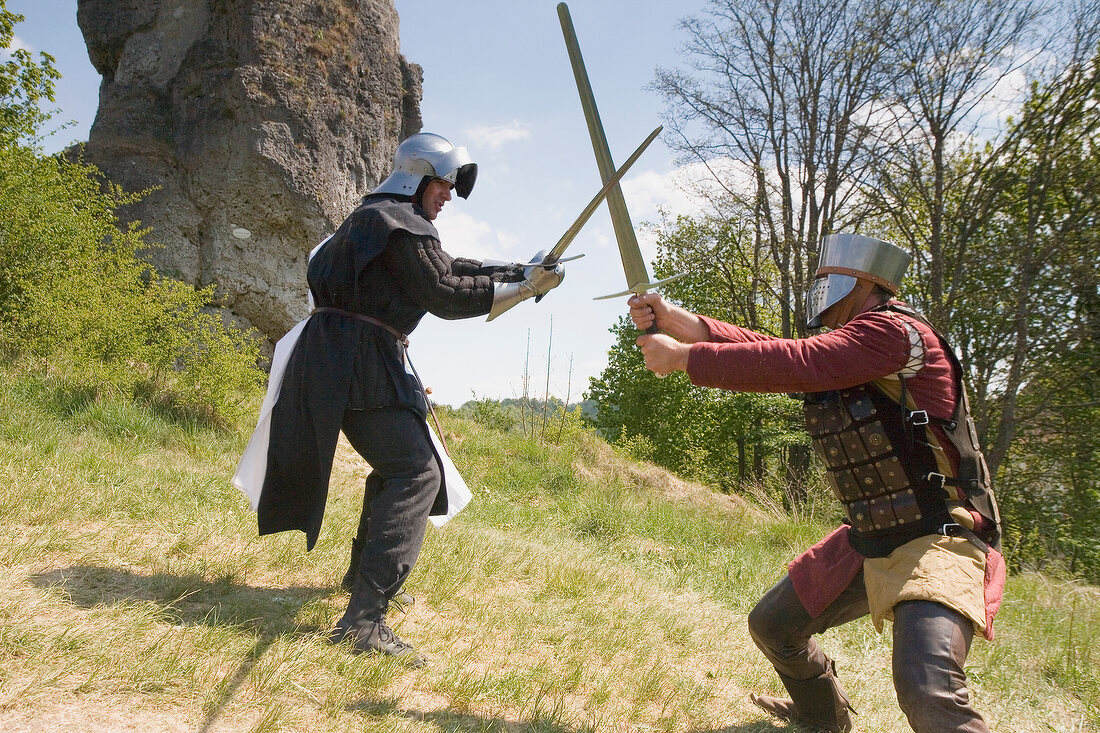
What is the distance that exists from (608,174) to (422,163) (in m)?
0.86

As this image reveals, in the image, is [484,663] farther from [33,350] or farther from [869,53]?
[869,53]

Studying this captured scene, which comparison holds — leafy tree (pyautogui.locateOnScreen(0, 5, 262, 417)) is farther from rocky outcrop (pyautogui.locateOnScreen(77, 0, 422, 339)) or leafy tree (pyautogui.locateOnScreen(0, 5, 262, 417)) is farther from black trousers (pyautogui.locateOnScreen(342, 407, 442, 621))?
black trousers (pyautogui.locateOnScreen(342, 407, 442, 621))

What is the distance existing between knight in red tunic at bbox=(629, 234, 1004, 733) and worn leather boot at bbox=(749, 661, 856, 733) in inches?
3.4

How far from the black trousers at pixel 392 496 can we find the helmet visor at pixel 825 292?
5.02ft

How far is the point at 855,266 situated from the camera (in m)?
2.46

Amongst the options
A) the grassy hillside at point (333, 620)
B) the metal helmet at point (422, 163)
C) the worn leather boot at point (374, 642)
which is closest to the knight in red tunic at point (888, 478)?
the grassy hillside at point (333, 620)

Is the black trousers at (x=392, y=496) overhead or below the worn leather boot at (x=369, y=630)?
overhead

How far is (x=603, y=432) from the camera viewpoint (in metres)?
20.2

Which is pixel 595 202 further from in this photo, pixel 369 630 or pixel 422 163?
pixel 369 630

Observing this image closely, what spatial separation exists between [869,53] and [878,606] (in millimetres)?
12421

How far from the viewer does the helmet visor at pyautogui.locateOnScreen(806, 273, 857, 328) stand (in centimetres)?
247

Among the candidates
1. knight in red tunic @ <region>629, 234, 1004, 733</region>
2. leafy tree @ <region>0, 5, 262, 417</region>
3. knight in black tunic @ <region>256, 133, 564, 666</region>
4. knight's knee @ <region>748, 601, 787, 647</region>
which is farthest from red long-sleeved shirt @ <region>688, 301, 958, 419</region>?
leafy tree @ <region>0, 5, 262, 417</region>

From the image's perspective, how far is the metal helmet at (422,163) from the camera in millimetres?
2926

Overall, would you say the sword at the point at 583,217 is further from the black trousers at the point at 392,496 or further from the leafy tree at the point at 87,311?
the leafy tree at the point at 87,311
